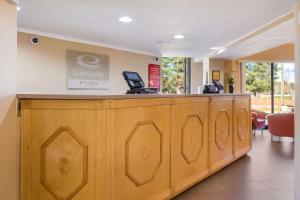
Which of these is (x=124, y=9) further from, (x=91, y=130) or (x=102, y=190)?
(x=102, y=190)

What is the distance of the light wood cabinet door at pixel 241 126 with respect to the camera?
4.96 metres

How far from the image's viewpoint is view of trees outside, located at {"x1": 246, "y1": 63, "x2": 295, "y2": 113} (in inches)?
402

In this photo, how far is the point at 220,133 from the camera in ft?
14.1

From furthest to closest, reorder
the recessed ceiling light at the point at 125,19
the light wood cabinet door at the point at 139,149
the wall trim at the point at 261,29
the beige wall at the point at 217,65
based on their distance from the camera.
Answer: the beige wall at the point at 217,65 < the recessed ceiling light at the point at 125,19 < the wall trim at the point at 261,29 < the light wood cabinet door at the point at 139,149

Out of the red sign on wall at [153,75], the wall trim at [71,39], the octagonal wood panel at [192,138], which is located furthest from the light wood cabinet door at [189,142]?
the red sign on wall at [153,75]

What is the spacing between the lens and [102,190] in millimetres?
2277

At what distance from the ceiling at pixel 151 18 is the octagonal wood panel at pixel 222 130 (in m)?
1.60

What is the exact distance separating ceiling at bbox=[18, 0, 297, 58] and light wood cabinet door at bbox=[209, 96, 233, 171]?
4.46 feet

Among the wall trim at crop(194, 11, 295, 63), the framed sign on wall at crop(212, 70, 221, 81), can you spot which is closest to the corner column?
the wall trim at crop(194, 11, 295, 63)

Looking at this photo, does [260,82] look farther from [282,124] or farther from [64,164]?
[64,164]

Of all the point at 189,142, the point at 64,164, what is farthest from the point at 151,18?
the point at 64,164

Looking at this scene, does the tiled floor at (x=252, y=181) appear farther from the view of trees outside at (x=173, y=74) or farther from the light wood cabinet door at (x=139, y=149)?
the view of trees outside at (x=173, y=74)

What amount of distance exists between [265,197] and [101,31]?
418 centimetres

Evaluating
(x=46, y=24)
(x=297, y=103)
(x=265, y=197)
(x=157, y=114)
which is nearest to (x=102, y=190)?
(x=157, y=114)
